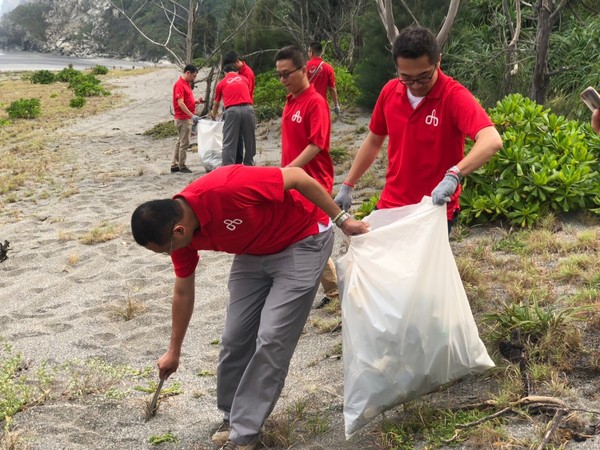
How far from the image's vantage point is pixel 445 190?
9.07 ft

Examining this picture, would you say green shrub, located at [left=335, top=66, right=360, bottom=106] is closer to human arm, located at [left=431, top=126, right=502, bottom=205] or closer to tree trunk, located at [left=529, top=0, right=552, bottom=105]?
tree trunk, located at [left=529, top=0, right=552, bottom=105]

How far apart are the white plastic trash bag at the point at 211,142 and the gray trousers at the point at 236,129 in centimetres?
72

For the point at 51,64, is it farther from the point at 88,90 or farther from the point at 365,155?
the point at 365,155

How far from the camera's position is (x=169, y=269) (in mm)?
5719

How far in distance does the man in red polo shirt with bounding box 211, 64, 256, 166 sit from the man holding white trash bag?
4.80 m

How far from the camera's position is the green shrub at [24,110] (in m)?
16.8

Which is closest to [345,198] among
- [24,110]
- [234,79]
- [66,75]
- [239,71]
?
[234,79]

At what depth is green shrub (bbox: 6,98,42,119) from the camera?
55.0 ft

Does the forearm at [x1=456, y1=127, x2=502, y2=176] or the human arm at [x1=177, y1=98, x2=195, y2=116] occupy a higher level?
the forearm at [x1=456, y1=127, x2=502, y2=176]

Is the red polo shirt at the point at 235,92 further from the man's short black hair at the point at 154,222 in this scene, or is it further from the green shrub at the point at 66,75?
the green shrub at the point at 66,75

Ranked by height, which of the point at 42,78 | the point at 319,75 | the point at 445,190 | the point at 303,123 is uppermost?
the point at 319,75

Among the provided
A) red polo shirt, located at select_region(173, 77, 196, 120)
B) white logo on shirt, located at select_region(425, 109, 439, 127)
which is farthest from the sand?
white logo on shirt, located at select_region(425, 109, 439, 127)

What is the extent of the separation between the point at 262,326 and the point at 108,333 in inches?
75.8

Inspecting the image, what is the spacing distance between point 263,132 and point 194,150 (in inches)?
48.6
